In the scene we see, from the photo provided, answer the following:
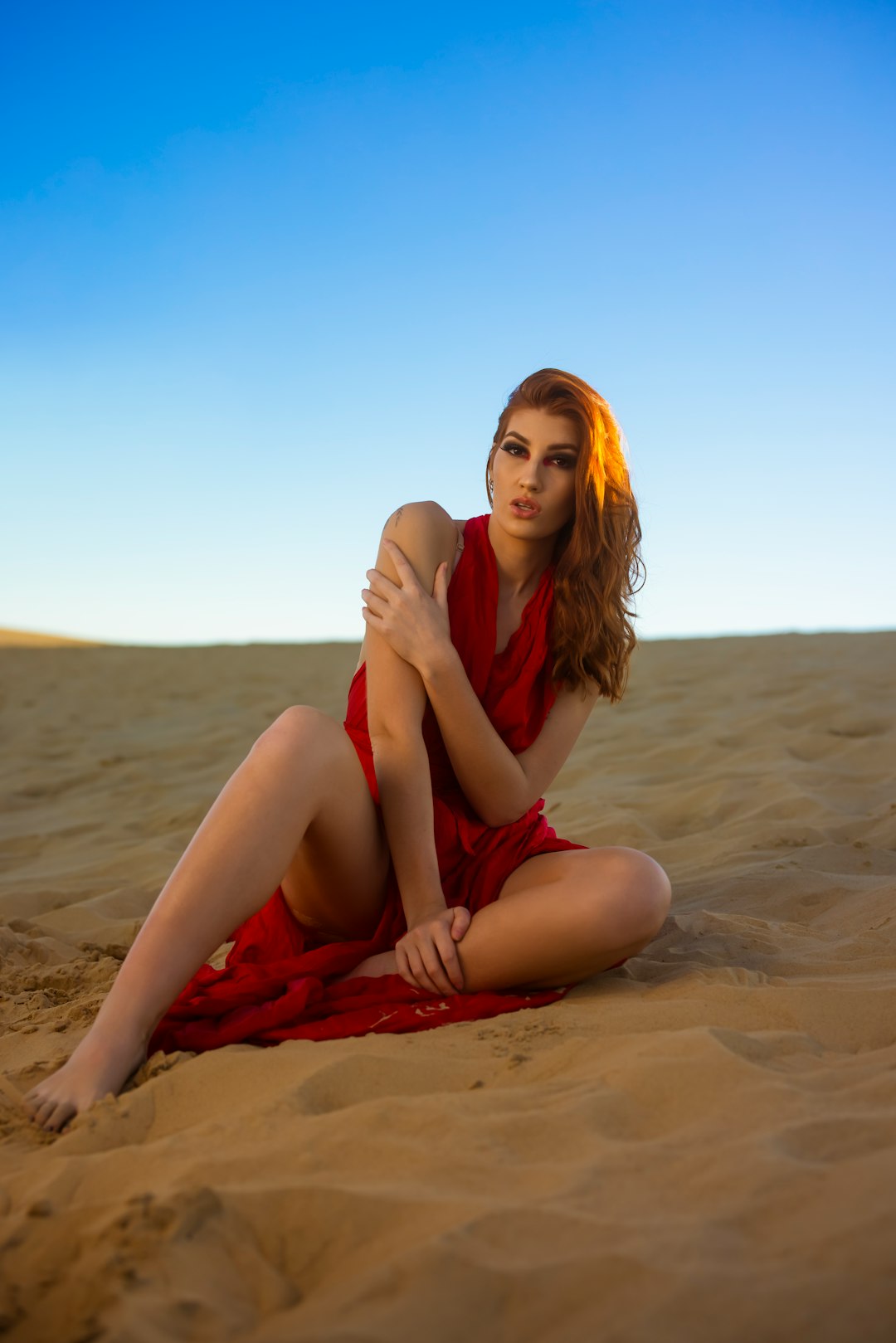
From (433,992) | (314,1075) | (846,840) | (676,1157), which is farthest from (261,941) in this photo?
(846,840)

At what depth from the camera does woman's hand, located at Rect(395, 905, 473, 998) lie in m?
2.09

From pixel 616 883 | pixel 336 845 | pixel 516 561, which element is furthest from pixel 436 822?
pixel 516 561

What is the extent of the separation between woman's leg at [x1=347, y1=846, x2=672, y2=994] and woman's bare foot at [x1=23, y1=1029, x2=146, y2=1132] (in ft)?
1.80

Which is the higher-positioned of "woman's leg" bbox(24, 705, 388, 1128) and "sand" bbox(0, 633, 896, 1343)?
"woman's leg" bbox(24, 705, 388, 1128)

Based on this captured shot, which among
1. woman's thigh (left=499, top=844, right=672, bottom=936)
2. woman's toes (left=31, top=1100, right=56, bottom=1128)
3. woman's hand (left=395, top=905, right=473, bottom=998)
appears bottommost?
woman's toes (left=31, top=1100, right=56, bottom=1128)

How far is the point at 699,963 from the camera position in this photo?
7.53 feet

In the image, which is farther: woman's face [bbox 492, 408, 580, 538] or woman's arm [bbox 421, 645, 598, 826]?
woman's face [bbox 492, 408, 580, 538]

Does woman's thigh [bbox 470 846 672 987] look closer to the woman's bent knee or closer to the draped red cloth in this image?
the draped red cloth

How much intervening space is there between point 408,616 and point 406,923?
667 millimetres

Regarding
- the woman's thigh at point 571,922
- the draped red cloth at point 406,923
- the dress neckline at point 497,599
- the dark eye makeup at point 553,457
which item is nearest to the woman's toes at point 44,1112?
the draped red cloth at point 406,923

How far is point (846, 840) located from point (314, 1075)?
2.26 m

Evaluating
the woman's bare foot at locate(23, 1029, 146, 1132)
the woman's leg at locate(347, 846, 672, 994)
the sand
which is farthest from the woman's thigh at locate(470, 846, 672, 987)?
the woman's bare foot at locate(23, 1029, 146, 1132)

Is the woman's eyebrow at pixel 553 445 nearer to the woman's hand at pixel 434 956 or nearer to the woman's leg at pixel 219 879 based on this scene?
the woman's leg at pixel 219 879

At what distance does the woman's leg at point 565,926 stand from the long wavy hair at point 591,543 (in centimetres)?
55
